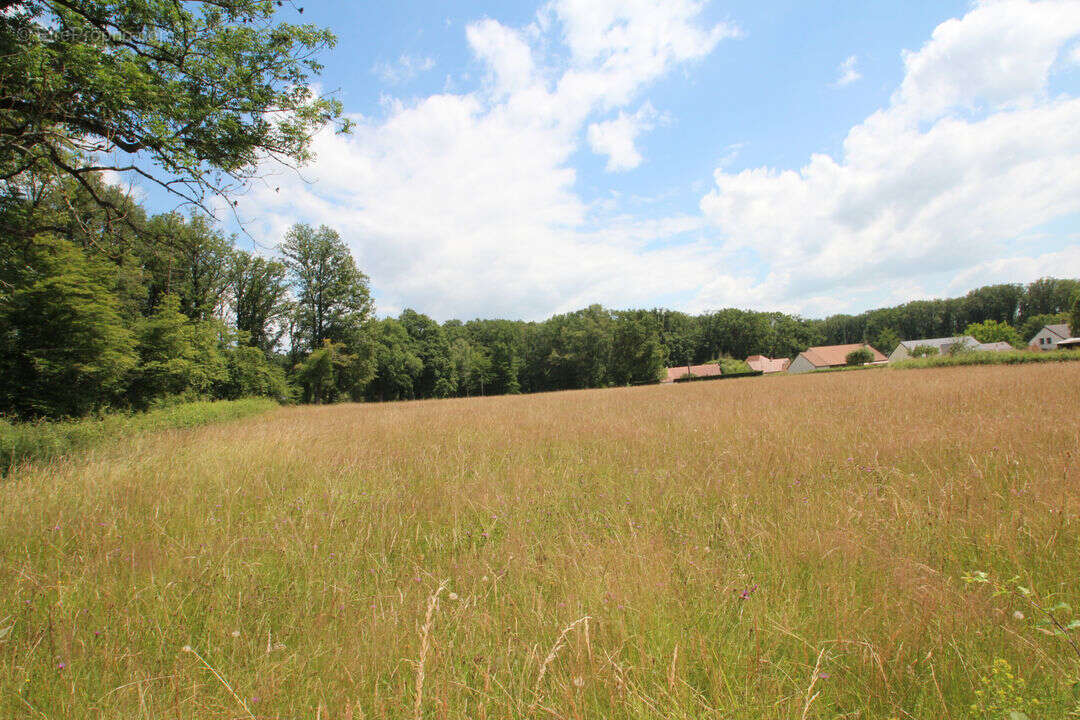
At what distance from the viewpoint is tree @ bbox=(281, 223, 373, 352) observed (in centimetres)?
3522

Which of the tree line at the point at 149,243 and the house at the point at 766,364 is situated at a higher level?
the tree line at the point at 149,243

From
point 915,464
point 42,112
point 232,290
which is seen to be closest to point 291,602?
point 915,464

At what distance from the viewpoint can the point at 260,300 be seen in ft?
120

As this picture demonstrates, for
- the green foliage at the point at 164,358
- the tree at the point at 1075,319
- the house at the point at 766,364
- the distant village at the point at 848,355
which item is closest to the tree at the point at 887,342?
the distant village at the point at 848,355

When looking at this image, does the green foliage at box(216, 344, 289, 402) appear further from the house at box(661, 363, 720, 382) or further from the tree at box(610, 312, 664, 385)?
the house at box(661, 363, 720, 382)

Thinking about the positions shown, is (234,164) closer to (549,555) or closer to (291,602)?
(291,602)

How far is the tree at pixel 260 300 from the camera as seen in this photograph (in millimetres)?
35594

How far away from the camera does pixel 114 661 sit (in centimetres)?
181

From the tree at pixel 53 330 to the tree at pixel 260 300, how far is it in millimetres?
24505

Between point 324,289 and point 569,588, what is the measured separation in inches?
1548

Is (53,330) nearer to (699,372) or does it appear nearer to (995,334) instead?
(699,372)

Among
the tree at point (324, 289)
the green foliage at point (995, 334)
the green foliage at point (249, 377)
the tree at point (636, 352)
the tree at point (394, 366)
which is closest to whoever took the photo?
the green foliage at point (249, 377)

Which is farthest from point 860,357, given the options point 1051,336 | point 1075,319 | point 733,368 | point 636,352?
point 1051,336

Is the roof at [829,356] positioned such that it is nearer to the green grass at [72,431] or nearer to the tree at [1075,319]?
Answer: the tree at [1075,319]
